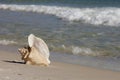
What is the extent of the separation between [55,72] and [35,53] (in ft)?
3.41

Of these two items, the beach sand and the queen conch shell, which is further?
the queen conch shell

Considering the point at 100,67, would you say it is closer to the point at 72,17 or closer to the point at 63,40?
the point at 63,40

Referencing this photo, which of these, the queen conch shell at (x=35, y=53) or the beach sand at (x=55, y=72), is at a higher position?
the queen conch shell at (x=35, y=53)

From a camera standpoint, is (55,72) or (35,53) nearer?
(55,72)

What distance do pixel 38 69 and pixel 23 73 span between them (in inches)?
30.9

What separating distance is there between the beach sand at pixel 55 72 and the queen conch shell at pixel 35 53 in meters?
0.20

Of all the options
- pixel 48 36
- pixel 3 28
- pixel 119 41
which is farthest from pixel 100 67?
pixel 3 28

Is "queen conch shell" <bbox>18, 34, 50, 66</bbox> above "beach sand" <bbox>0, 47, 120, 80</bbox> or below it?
above

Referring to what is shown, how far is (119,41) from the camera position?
1245 centimetres

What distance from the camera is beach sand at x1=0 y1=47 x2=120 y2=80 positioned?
286 inches

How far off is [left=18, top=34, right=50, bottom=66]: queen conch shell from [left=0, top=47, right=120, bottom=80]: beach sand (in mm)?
199

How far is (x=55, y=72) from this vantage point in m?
8.04

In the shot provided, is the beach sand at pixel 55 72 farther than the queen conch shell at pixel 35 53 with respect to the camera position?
No

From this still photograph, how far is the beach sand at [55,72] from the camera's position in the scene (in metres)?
7.27
